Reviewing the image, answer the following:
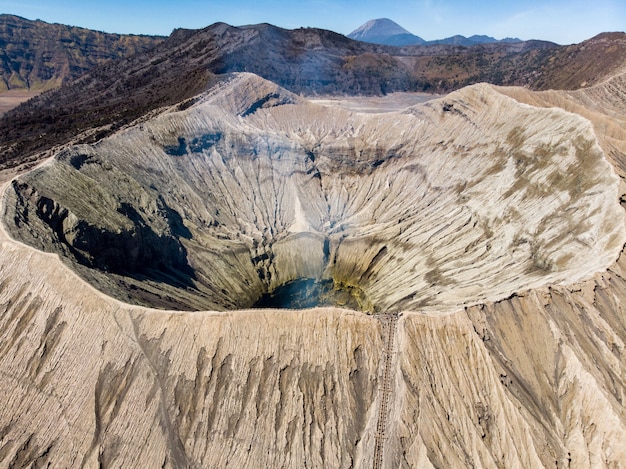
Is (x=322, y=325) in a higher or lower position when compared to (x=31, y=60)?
lower

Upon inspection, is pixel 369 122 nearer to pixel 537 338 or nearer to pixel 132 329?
pixel 537 338

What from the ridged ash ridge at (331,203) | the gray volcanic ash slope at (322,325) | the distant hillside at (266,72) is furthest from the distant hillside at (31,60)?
the gray volcanic ash slope at (322,325)

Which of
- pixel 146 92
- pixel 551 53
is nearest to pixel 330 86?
pixel 146 92

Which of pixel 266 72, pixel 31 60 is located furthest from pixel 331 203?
pixel 31 60

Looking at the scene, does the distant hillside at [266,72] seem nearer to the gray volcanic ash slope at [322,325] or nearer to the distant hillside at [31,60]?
the gray volcanic ash slope at [322,325]

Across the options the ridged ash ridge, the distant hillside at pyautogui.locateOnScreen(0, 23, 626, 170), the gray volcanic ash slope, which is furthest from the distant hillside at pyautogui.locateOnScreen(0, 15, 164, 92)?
the gray volcanic ash slope

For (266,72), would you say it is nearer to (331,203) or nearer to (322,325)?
(331,203)

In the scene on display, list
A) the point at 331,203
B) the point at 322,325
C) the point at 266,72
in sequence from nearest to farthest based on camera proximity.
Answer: the point at 322,325 → the point at 331,203 → the point at 266,72

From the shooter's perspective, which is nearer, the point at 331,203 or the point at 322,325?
the point at 322,325
